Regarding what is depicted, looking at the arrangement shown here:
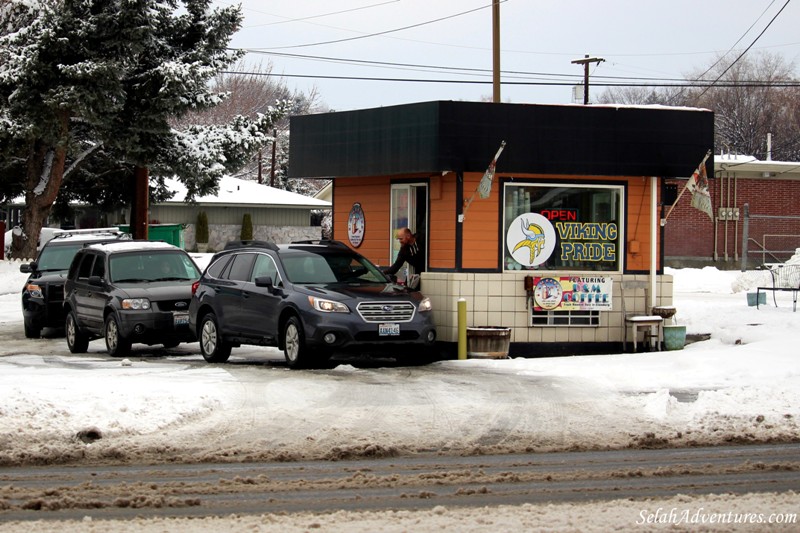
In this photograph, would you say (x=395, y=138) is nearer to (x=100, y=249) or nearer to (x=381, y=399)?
(x=100, y=249)

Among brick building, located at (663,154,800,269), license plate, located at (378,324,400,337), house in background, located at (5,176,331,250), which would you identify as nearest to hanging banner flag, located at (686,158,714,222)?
license plate, located at (378,324,400,337)

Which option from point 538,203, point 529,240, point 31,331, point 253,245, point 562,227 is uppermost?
point 538,203

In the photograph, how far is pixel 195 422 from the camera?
11805 mm

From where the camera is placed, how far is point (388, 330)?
16.7 m

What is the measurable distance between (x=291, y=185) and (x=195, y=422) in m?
73.8

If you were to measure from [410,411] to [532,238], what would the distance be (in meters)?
7.60

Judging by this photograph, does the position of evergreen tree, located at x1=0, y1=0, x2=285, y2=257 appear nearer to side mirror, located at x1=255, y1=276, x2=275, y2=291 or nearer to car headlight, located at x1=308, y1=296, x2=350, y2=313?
side mirror, located at x1=255, y1=276, x2=275, y2=291

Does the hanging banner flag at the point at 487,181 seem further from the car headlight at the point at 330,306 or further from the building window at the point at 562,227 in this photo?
the car headlight at the point at 330,306

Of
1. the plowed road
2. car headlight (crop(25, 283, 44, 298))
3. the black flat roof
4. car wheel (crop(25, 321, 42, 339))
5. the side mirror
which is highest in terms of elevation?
the black flat roof

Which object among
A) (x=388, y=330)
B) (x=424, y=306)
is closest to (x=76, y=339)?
(x=388, y=330)

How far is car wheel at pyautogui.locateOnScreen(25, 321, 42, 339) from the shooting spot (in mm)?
23344

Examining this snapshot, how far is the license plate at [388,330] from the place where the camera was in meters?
16.7

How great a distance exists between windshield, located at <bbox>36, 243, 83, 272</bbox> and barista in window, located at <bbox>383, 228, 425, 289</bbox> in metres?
8.04

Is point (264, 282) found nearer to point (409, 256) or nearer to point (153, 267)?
point (409, 256)
